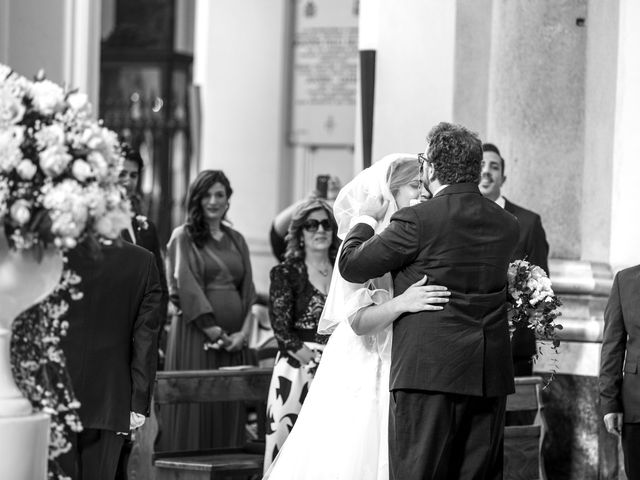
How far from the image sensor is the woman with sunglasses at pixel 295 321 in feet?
23.9

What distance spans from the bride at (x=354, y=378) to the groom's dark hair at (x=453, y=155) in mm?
511

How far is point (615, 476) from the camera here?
27.2ft

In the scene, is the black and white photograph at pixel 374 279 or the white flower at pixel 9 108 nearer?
the white flower at pixel 9 108

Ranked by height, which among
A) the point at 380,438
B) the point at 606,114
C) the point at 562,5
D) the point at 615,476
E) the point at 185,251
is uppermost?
the point at 562,5

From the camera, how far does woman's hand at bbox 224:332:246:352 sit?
28.1 ft

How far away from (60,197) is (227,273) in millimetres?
4967

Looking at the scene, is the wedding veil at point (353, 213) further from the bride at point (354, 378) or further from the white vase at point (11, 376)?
the white vase at point (11, 376)

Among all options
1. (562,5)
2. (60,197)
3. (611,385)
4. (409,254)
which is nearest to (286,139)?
(562,5)

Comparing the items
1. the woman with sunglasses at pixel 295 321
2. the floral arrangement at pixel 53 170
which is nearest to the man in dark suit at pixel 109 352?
the floral arrangement at pixel 53 170

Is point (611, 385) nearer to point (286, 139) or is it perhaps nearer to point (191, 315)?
point (191, 315)

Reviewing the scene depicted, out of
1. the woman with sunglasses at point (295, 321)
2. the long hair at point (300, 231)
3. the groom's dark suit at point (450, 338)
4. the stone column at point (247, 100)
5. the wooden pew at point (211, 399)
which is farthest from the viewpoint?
the stone column at point (247, 100)

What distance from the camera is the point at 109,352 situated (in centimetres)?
557

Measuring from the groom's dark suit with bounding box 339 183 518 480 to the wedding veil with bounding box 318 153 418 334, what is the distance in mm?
498

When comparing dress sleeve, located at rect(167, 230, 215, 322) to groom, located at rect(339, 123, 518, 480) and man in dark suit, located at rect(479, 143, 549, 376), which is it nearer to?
man in dark suit, located at rect(479, 143, 549, 376)
